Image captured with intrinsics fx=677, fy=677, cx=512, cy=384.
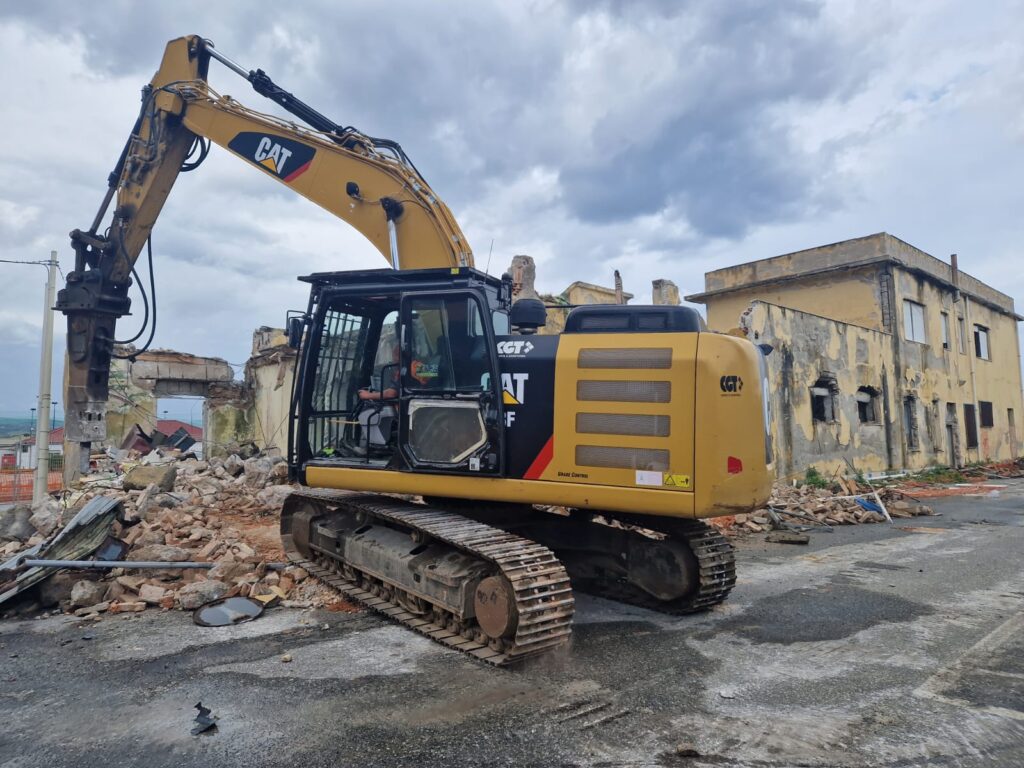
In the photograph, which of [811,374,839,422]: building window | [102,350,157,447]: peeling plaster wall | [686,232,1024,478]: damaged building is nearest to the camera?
[686,232,1024,478]: damaged building

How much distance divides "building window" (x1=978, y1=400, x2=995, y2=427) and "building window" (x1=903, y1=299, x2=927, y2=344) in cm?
587

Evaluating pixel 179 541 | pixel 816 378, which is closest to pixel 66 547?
pixel 179 541

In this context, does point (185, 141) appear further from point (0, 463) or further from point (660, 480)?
point (0, 463)

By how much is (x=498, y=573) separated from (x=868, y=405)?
17297 mm

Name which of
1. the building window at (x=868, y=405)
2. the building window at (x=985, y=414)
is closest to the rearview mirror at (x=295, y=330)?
the building window at (x=868, y=405)

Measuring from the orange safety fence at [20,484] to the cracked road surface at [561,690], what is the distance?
11128mm

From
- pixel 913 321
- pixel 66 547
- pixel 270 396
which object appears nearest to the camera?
pixel 66 547

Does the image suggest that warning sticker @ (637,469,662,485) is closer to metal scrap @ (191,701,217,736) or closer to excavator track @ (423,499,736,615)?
excavator track @ (423,499,736,615)

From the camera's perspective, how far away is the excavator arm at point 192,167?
6836 mm

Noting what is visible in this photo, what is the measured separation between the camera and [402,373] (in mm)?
5379

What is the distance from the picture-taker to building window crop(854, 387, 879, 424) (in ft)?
59.6

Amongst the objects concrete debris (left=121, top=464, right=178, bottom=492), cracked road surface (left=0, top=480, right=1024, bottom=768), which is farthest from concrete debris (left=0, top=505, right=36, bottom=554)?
cracked road surface (left=0, top=480, right=1024, bottom=768)

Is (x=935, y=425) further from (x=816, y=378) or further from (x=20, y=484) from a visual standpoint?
(x=20, y=484)

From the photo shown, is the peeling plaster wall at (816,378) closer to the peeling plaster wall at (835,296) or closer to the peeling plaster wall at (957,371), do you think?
the peeling plaster wall at (835,296)
